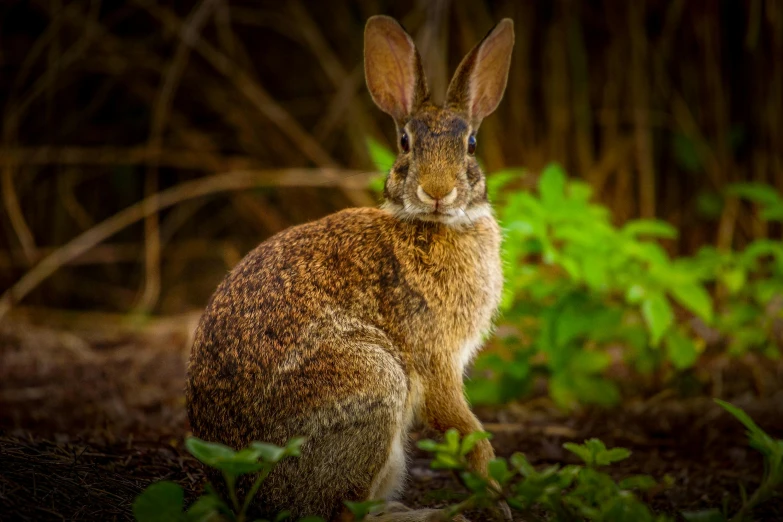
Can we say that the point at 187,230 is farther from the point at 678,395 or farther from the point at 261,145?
the point at 678,395

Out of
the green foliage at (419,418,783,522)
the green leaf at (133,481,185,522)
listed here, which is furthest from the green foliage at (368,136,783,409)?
the green leaf at (133,481,185,522)

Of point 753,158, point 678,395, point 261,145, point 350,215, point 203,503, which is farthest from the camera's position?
point 261,145

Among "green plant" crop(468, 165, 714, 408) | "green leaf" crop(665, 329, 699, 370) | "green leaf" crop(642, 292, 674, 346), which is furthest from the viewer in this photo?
"green leaf" crop(665, 329, 699, 370)

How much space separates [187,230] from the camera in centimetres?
873

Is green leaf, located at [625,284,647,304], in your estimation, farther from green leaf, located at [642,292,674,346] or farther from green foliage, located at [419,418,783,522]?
green foliage, located at [419,418,783,522]

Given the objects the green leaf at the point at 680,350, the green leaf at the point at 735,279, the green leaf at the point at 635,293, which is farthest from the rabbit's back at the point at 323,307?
the green leaf at the point at 735,279

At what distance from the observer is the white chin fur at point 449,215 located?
3812mm

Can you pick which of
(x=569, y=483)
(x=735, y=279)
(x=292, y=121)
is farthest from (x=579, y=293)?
(x=292, y=121)

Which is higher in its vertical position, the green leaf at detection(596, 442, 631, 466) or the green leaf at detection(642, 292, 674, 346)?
the green leaf at detection(642, 292, 674, 346)

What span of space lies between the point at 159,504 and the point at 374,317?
132 centimetres

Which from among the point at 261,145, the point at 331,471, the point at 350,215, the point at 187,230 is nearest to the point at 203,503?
the point at 331,471

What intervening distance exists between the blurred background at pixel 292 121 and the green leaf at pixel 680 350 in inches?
86.7

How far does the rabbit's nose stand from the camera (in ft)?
12.1

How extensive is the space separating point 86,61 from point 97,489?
5308 millimetres
